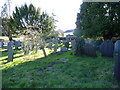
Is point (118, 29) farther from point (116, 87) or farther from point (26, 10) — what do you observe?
point (26, 10)

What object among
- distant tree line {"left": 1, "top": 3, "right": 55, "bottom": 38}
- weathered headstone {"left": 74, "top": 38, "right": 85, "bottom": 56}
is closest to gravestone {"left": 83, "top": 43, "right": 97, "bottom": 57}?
weathered headstone {"left": 74, "top": 38, "right": 85, "bottom": 56}

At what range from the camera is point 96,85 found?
2795 mm

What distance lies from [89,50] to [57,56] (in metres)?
2.49

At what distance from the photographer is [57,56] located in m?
8.09

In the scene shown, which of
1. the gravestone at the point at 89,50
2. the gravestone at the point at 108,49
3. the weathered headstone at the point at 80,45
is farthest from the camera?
the weathered headstone at the point at 80,45

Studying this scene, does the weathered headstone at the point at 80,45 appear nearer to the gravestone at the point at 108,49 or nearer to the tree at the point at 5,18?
the gravestone at the point at 108,49

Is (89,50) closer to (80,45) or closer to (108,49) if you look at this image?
(80,45)

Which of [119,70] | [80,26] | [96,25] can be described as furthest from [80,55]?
[80,26]

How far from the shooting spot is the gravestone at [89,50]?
6.61m

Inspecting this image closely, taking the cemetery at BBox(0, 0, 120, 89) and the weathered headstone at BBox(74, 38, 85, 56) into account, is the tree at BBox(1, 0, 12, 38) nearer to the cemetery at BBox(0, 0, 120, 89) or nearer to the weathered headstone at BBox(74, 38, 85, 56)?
the cemetery at BBox(0, 0, 120, 89)

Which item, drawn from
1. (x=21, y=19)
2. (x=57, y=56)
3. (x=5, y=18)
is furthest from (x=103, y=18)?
(x=5, y=18)

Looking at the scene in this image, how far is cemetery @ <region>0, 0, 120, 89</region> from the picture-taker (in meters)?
3.12

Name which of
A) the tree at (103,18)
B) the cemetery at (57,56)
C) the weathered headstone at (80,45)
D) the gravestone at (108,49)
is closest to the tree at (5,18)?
the cemetery at (57,56)

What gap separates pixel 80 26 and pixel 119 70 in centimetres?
893
